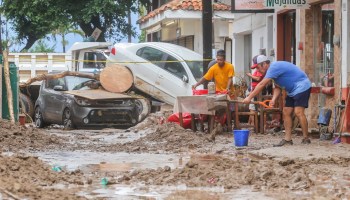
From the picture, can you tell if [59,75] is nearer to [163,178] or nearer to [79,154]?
[79,154]

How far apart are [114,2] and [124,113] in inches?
871

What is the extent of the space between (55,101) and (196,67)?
164 inches

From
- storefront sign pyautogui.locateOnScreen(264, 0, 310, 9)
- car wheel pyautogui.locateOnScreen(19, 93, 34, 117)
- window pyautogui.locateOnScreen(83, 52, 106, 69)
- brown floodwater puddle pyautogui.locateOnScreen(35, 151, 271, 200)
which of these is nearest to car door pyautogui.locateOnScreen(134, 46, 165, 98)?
car wheel pyautogui.locateOnScreen(19, 93, 34, 117)

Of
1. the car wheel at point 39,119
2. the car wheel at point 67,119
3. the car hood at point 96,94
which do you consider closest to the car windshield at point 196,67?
the car hood at point 96,94

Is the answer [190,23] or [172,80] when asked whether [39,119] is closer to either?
[172,80]

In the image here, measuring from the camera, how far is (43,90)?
26688 millimetres

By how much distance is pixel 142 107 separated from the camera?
25.2m

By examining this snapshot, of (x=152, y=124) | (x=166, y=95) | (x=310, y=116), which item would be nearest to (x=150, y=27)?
(x=166, y=95)

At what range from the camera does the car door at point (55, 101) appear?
25.3 m

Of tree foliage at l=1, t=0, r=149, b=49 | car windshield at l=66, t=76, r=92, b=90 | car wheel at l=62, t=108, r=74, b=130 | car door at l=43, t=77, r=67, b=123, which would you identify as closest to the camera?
car wheel at l=62, t=108, r=74, b=130

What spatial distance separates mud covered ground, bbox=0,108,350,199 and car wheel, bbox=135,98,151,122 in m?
6.91

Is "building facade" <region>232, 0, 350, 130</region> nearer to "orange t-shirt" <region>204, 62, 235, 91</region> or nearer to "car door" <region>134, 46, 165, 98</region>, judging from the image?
"orange t-shirt" <region>204, 62, 235, 91</region>

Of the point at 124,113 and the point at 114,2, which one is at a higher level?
the point at 114,2

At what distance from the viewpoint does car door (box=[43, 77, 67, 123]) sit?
25.3 meters
